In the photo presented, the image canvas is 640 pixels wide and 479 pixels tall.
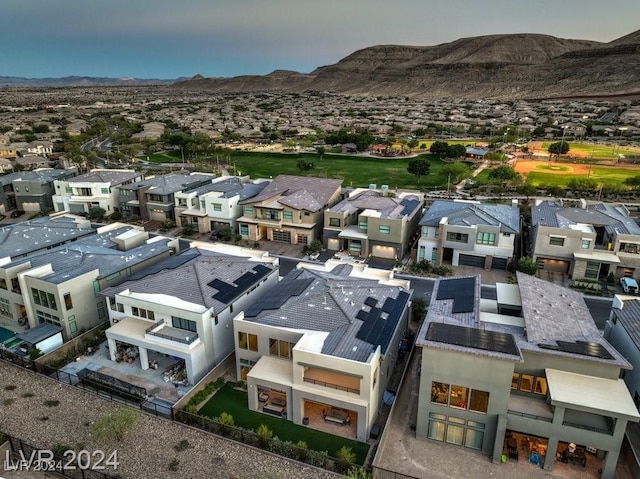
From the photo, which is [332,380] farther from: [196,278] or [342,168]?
[342,168]

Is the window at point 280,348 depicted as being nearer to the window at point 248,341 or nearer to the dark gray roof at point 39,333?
the window at point 248,341

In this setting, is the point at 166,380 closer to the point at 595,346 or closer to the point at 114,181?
the point at 595,346

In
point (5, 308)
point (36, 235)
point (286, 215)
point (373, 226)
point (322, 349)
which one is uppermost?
point (36, 235)

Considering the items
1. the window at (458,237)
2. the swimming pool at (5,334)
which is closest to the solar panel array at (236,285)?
the swimming pool at (5,334)

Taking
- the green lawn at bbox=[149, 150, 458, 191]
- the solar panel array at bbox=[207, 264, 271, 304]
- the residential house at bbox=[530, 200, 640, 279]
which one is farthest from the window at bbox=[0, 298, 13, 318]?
the green lawn at bbox=[149, 150, 458, 191]

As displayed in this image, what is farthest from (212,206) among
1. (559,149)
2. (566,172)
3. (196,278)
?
(559,149)

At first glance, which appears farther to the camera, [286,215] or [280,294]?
[286,215]

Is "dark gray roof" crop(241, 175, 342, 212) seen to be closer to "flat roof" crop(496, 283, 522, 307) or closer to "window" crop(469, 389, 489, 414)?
"flat roof" crop(496, 283, 522, 307)
